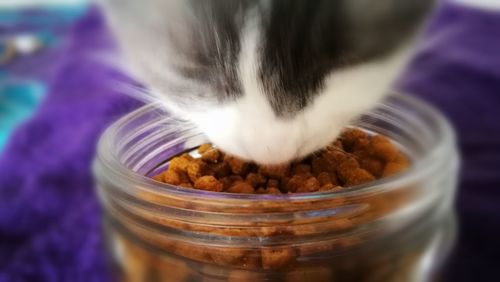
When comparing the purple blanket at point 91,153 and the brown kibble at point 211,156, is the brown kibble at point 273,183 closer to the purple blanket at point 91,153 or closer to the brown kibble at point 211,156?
the brown kibble at point 211,156

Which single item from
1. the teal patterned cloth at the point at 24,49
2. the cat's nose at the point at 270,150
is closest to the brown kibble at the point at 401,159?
the cat's nose at the point at 270,150

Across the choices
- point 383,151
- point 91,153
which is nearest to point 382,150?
point 383,151

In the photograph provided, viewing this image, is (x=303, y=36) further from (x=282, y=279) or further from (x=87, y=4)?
(x=87, y=4)

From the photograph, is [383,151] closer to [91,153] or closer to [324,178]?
[324,178]

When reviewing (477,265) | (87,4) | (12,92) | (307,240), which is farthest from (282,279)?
(87,4)

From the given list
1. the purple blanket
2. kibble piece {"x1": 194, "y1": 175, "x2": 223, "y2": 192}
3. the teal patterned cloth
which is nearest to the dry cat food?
kibble piece {"x1": 194, "y1": 175, "x2": 223, "y2": 192}

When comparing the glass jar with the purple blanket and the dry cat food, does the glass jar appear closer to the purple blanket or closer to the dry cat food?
the dry cat food
